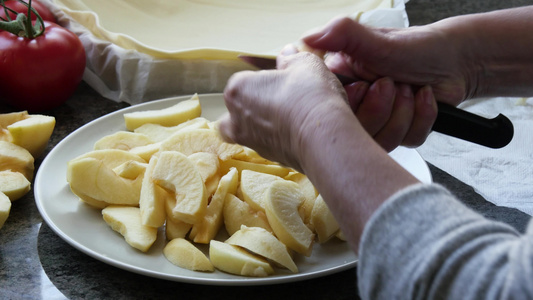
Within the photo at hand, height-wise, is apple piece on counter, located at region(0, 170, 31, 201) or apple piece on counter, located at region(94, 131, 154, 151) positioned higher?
apple piece on counter, located at region(94, 131, 154, 151)

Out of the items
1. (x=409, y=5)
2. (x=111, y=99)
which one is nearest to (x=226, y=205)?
(x=111, y=99)

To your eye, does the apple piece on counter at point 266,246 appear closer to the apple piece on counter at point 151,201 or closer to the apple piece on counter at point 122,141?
the apple piece on counter at point 151,201

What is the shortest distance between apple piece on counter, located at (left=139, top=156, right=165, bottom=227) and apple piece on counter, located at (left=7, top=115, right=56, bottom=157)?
0.30 meters

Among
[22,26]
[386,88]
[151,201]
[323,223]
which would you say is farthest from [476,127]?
[22,26]

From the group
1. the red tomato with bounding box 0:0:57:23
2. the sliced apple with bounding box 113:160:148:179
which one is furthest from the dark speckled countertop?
the red tomato with bounding box 0:0:57:23

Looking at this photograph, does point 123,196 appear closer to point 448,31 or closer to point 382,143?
point 382,143

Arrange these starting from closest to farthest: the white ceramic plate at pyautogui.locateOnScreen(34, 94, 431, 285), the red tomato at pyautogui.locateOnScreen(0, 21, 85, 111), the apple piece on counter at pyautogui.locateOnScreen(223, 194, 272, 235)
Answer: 1. the white ceramic plate at pyautogui.locateOnScreen(34, 94, 431, 285)
2. the apple piece on counter at pyautogui.locateOnScreen(223, 194, 272, 235)
3. the red tomato at pyautogui.locateOnScreen(0, 21, 85, 111)

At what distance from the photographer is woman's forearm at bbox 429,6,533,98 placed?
2.94 feet

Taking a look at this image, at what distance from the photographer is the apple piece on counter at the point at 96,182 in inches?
35.6

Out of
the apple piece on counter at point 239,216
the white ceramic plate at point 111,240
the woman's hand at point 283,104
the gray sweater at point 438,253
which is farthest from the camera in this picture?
the apple piece on counter at point 239,216

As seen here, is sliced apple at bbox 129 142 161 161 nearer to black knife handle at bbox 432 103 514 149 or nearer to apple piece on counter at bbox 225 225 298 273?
apple piece on counter at bbox 225 225 298 273

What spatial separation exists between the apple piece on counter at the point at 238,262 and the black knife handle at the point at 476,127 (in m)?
0.32

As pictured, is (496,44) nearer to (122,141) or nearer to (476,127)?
(476,127)

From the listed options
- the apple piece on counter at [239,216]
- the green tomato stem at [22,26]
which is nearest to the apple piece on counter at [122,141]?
the apple piece on counter at [239,216]
